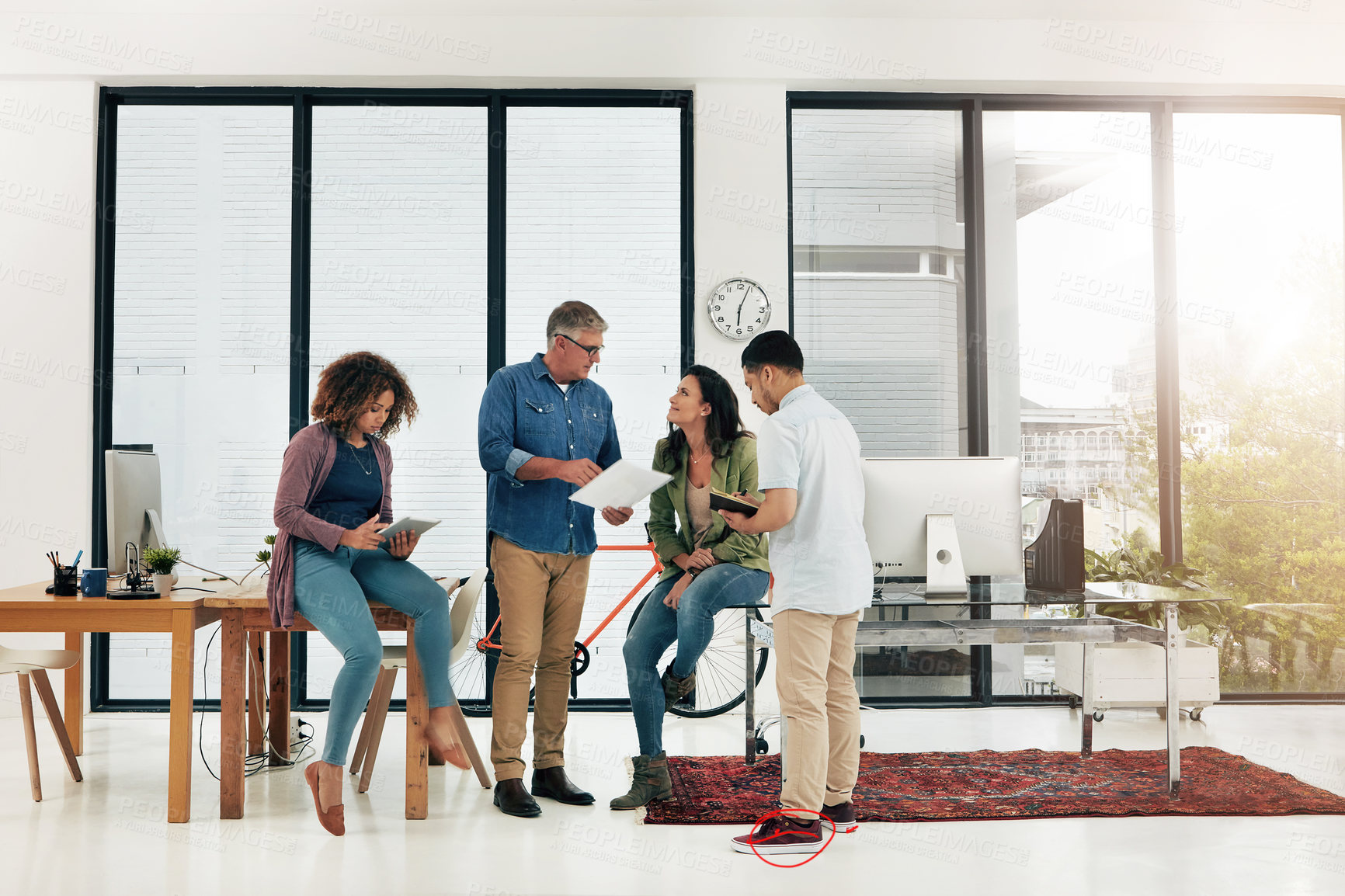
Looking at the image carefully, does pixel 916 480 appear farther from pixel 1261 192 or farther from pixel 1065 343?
pixel 1261 192

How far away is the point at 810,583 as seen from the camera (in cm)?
247

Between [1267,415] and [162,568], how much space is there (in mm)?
4842

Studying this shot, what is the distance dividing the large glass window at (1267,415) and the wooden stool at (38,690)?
481 centimetres

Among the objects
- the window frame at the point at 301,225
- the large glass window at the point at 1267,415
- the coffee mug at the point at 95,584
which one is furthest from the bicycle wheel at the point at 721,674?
the large glass window at the point at 1267,415

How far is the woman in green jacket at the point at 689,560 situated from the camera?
2.91 meters

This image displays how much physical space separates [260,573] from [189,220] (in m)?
1.90

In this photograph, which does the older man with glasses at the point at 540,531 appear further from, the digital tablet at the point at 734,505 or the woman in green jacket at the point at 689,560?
the digital tablet at the point at 734,505

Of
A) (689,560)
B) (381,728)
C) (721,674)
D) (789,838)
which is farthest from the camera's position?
(721,674)

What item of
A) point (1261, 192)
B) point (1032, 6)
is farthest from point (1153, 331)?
point (1032, 6)

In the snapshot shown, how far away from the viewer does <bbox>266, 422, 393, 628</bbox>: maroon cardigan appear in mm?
2709

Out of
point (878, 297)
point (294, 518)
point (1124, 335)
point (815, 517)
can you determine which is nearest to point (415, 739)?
point (294, 518)

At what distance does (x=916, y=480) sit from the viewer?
3018 millimetres

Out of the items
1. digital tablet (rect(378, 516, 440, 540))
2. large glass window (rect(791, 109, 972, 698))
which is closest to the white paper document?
digital tablet (rect(378, 516, 440, 540))

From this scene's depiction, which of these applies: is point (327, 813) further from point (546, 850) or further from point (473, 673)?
point (473, 673)
